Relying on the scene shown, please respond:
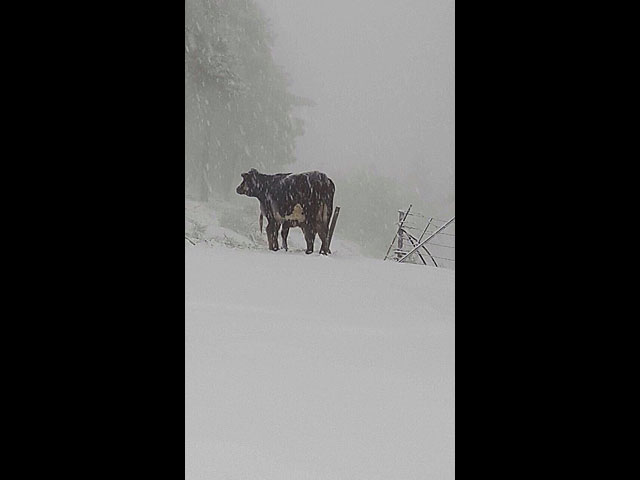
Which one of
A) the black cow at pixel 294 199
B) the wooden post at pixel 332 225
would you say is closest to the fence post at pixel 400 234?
the wooden post at pixel 332 225

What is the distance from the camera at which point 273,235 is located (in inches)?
167

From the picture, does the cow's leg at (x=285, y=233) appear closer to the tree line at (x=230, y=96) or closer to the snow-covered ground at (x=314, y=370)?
the snow-covered ground at (x=314, y=370)

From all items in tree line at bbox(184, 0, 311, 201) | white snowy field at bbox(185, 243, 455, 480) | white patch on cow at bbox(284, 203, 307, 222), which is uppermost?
tree line at bbox(184, 0, 311, 201)

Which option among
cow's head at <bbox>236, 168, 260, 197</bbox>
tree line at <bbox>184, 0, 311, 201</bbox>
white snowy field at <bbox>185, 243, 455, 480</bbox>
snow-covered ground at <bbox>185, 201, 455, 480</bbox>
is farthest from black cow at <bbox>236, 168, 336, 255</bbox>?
tree line at <bbox>184, 0, 311, 201</bbox>

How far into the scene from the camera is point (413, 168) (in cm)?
484

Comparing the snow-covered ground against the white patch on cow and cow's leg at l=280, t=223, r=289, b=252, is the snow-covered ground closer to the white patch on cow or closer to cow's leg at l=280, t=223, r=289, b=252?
cow's leg at l=280, t=223, r=289, b=252

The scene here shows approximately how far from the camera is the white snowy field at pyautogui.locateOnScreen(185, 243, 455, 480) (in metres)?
1.74

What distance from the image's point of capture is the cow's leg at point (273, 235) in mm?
4238

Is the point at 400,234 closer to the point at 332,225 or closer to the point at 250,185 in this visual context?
the point at 332,225
